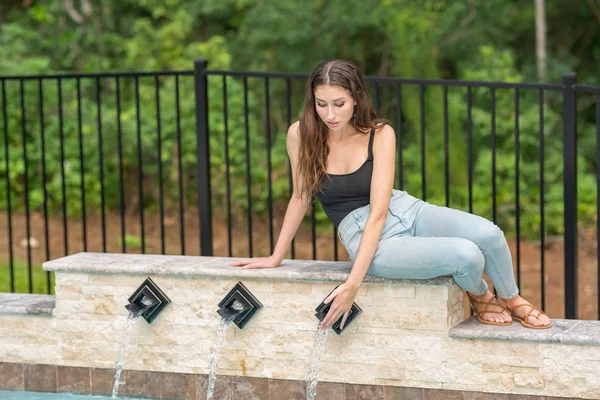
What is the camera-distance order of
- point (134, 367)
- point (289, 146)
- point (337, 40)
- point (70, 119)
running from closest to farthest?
point (289, 146), point (134, 367), point (70, 119), point (337, 40)

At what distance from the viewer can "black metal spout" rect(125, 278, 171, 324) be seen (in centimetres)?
445

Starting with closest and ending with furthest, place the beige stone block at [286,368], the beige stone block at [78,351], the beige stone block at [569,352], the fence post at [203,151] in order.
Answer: the beige stone block at [569,352]
the beige stone block at [286,368]
the beige stone block at [78,351]
the fence post at [203,151]

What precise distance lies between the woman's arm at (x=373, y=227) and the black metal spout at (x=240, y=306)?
0.37 meters

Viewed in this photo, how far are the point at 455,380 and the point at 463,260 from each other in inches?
20.1

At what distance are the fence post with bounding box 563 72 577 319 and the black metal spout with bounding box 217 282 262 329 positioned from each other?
59.0 inches

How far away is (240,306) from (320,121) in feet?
2.71

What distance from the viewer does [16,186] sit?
10484mm

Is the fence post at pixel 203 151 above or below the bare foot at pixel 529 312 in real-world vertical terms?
above

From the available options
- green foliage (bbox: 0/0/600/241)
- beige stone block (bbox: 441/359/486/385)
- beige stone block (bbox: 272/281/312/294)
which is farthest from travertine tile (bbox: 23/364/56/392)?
green foliage (bbox: 0/0/600/241)

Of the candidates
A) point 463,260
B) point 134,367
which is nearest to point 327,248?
point 134,367

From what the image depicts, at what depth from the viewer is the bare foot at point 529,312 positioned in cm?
403

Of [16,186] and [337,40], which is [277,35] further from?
[16,186]

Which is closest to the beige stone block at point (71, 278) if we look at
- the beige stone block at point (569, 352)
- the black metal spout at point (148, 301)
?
the black metal spout at point (148, 301)

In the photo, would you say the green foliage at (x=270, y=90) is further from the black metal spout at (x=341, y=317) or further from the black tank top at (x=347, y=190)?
the black metal spout at (x=341, y=317)
